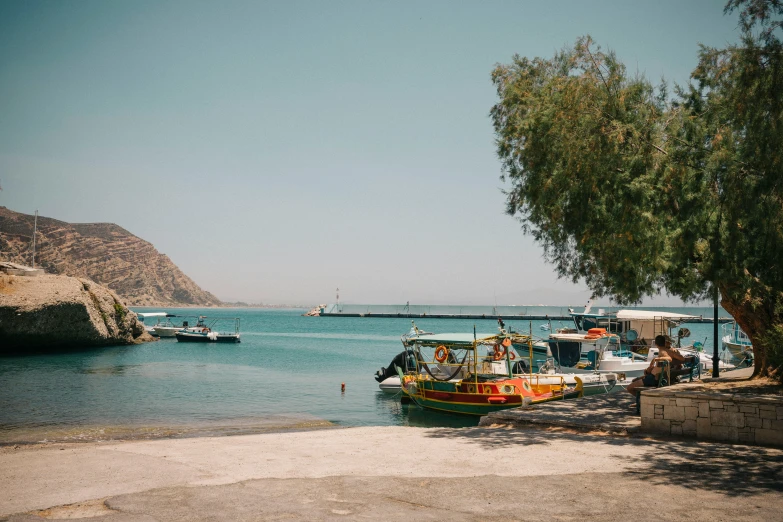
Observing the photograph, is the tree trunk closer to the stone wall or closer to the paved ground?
the stone wall

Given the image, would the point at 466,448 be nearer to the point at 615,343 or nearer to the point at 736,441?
the point at 736,441

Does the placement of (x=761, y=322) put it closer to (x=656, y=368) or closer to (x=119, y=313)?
(x=656, y=368)

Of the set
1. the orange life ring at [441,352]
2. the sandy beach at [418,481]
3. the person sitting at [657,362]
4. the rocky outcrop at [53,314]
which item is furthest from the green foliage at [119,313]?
the person sitting at [657,362]

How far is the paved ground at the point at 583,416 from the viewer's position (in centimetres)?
1235

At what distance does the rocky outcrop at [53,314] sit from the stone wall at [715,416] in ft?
170

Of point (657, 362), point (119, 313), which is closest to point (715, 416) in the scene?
point (657, 362)

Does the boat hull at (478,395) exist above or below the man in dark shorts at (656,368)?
below

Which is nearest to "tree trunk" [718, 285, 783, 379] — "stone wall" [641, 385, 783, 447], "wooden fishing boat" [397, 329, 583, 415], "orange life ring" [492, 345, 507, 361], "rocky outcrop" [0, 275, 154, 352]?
"stone wall" [641, 385, 783, 447]

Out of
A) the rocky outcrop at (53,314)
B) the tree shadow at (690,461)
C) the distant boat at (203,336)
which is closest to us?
the tree shadow at (690,461)

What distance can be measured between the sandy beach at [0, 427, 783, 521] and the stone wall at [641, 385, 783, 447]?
0.46 meters

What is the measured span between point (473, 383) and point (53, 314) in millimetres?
44396

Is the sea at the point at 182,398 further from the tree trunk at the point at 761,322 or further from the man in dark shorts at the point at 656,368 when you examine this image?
the tree trunk at the point at 761,322

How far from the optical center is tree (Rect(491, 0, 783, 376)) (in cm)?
1123

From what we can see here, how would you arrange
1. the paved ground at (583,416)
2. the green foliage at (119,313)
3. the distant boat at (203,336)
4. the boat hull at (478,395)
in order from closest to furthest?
the paved ground at (583,416) → the boat hull at (478,395) → the green foliage at (119,313) → the distant boat at (203,336)
